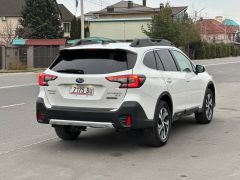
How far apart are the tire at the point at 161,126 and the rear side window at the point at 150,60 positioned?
58 cm

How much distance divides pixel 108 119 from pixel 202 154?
1.44 metres

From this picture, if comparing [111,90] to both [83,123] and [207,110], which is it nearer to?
[83,123]

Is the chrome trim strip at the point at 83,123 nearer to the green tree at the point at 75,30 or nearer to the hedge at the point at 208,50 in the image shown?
the hedge at the point at 208,50

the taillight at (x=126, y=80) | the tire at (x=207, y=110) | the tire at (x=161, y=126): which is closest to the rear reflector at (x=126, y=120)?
the taillight at (x=126, y=80)

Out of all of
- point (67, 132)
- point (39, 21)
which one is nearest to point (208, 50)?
point (39, 21)

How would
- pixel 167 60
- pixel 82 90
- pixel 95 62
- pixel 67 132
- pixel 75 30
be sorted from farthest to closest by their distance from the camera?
pixel 75 30, pixel 167 60, pixel 67 132, pixel 95 62, pixel 82 90

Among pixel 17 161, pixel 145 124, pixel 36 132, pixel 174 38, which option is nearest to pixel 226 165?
pixel 145 124

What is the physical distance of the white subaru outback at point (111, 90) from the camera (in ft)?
22.0

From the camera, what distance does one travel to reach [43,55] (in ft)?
132

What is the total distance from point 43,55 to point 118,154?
112ft

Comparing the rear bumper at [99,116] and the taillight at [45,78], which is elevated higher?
the taillight at [45,78]

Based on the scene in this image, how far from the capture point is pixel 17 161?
21.4 feet

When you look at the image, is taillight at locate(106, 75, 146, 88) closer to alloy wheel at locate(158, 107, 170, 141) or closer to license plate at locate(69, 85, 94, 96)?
license plate at locate(69, 85, 94, 96)

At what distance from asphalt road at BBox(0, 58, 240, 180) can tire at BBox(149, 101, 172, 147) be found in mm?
139
